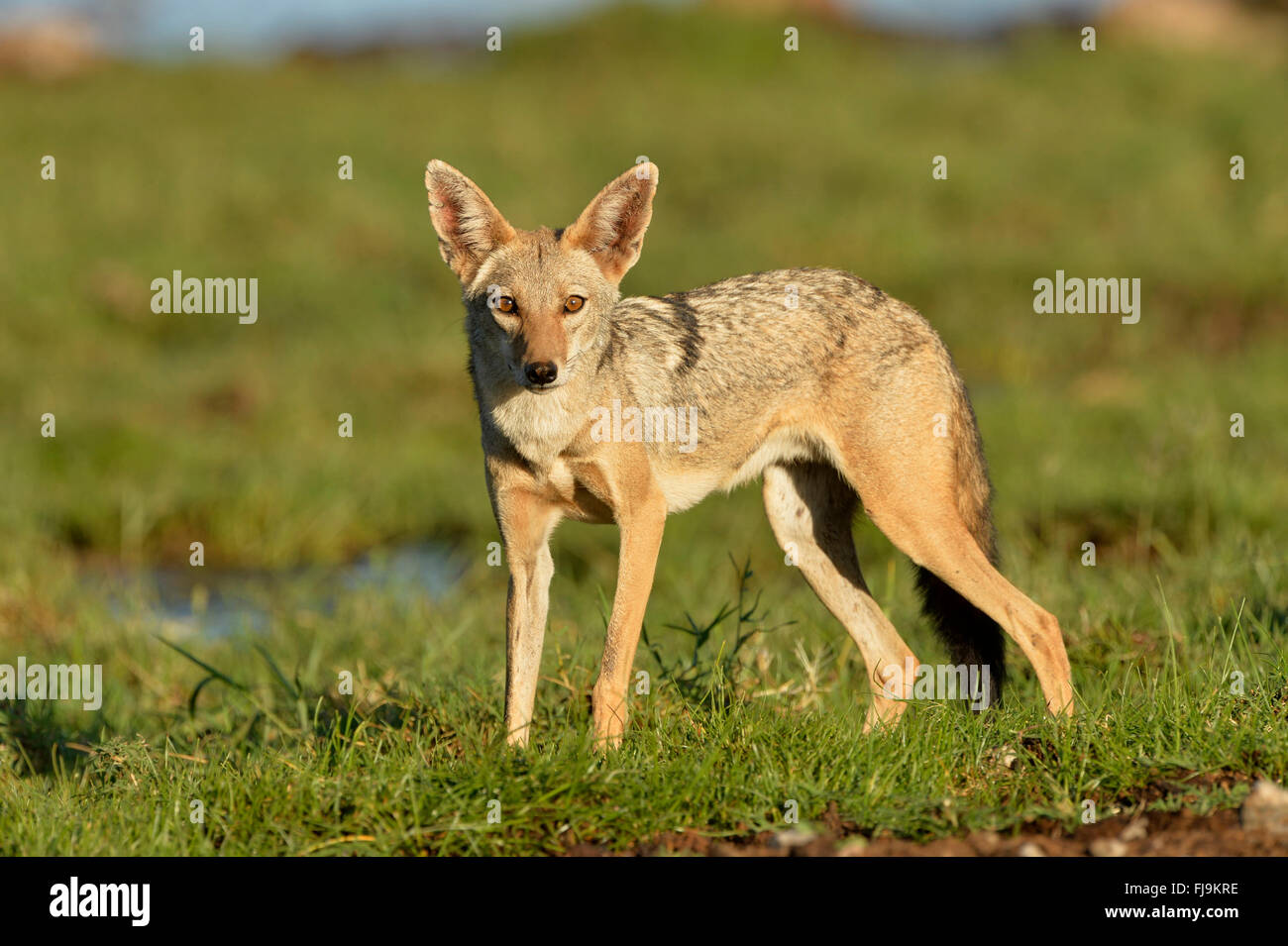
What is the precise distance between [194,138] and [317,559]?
416 inches

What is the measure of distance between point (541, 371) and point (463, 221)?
2.79 feet

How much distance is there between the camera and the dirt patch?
3734 mm

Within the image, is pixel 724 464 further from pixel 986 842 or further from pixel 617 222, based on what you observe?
pixel 986 842

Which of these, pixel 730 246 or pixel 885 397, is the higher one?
pixel 730 246

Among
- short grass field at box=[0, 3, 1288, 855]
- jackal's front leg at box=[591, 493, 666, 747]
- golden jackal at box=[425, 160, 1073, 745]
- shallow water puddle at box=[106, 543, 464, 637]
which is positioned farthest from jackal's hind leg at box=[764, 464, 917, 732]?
shallow water puddle at box=[106, 543, 464, 637]

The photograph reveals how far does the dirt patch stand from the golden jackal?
56cm

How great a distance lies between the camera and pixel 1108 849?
376cm

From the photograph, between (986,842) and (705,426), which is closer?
(986,842)

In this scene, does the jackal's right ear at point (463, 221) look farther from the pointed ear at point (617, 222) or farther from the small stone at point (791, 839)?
the small stone at point (791, 839)

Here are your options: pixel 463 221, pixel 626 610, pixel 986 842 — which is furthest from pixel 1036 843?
pixel 463 221

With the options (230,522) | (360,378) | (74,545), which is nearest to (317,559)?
(230,522)

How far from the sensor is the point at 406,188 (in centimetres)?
1725

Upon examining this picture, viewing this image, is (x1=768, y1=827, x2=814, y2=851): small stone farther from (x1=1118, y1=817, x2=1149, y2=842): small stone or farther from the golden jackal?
(x1=1118, y1=817, x2=1149, y2=842): small stone

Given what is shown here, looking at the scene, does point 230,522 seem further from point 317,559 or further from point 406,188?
point 406,188
